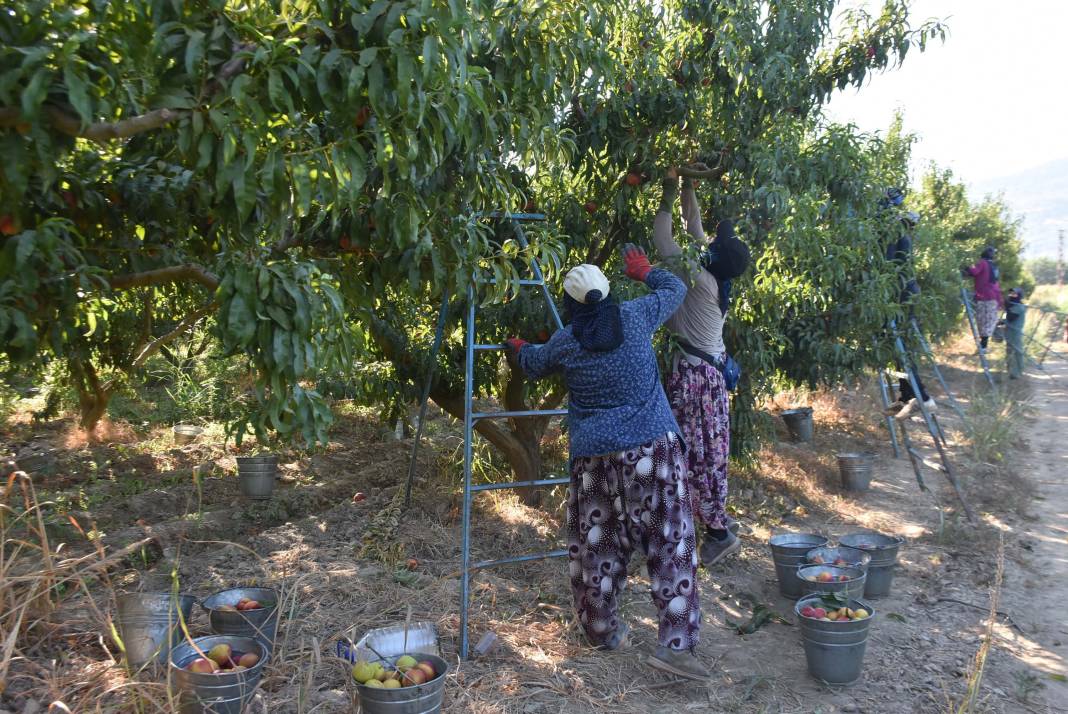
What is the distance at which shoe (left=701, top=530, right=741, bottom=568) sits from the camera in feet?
15.2

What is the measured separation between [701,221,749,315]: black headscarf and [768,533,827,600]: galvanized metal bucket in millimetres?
1499

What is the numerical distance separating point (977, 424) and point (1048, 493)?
2.05m

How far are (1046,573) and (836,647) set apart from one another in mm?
2285

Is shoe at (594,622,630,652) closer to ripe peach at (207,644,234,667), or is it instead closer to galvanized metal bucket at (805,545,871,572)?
galvanized metal bucket at (805,545,871,572)

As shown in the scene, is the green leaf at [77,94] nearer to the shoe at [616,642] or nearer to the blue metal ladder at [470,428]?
the blue metal ladder at [470,428]

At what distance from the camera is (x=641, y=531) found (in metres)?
3.41

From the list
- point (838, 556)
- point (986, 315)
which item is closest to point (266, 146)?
point (838, 556)

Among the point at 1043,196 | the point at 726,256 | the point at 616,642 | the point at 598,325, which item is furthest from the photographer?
the point at 1043,196

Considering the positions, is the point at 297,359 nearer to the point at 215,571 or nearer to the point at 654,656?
the point at 654,656

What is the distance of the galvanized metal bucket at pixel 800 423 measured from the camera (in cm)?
769

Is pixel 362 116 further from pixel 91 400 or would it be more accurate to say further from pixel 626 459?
pixel 91 400

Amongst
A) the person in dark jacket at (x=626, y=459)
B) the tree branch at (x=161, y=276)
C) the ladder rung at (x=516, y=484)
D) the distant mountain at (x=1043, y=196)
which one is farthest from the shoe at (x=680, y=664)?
the distant mountain at (x=1043, y=196)

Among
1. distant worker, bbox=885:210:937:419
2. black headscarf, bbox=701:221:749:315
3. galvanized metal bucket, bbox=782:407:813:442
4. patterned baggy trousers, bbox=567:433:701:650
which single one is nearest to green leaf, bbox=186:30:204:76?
patterned baggy trousers, bbox=567:433:701:650

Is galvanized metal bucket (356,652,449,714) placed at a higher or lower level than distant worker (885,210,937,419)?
lower
